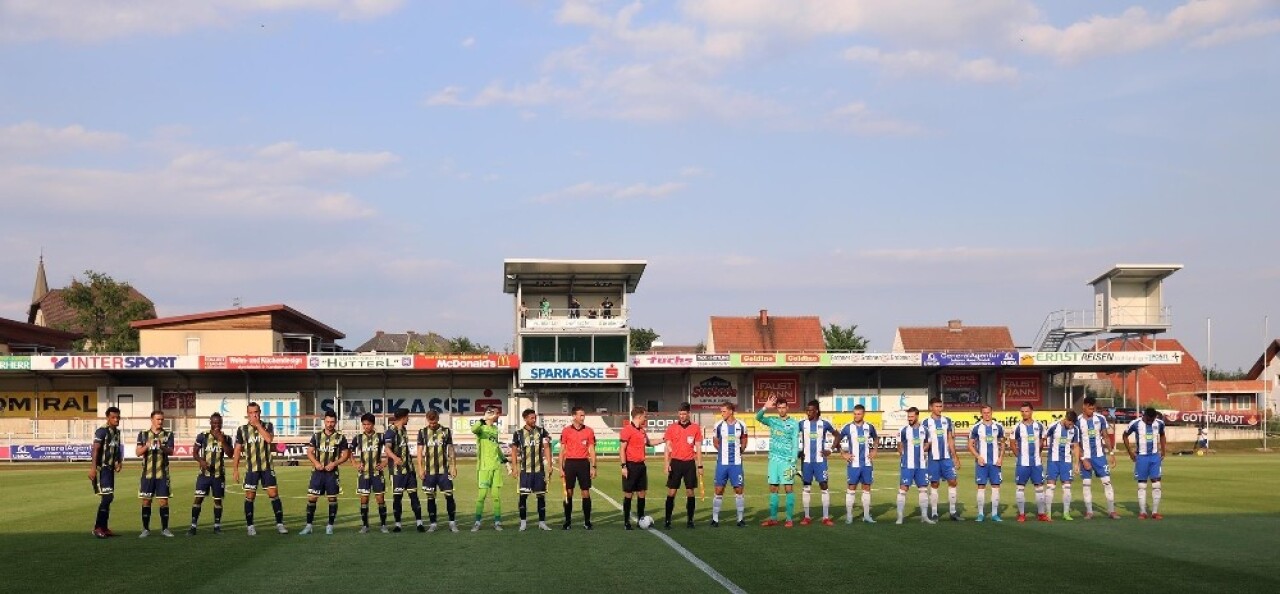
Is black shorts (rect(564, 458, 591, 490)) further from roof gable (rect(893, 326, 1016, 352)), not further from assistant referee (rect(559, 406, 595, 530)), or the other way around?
roof gable (rect(893, 326, 1016, 352))

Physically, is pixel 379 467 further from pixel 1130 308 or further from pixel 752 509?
pixel 1130 308

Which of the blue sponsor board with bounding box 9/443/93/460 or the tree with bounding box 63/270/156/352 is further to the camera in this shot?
the tree with bounding box 63/270/156/352

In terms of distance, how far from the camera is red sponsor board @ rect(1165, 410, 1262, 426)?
62628 mm

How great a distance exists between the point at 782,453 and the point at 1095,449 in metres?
5.65

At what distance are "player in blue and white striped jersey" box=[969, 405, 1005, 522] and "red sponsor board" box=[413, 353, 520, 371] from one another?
43307 mm

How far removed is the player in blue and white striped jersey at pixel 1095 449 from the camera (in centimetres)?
1966

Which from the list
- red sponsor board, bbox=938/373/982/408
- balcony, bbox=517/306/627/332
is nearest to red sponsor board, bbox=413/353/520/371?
balcony, bbox=517/306/627/332

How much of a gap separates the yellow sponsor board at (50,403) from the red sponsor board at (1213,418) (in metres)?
57.8

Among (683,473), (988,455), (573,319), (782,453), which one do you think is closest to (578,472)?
(683,473)

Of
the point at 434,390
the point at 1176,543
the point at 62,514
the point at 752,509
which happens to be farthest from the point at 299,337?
the point at 1176,543

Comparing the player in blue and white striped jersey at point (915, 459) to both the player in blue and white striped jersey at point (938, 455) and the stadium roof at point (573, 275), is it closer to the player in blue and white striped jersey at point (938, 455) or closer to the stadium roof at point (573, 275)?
the player in blue and white striped jersey at point (938, 455)

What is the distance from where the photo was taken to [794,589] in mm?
11820

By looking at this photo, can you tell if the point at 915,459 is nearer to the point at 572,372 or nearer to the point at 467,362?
the point at 572,372

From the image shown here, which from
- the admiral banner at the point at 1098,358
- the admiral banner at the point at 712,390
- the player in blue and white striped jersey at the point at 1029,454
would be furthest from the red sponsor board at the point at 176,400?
the player in blue and white striped jersey at the point at 1029,454
